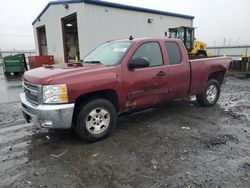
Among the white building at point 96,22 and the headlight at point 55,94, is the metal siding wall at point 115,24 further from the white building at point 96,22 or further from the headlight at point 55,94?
the headlight at point 55,94

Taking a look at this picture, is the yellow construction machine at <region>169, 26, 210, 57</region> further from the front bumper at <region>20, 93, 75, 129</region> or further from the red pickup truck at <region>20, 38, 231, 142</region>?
the front bumper at <region>20, 93, 75, 129</region>

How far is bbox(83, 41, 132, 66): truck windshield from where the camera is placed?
4453 mm

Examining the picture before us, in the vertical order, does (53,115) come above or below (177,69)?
below

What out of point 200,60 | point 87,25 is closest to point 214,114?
point 200,60

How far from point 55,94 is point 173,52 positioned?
3.07m

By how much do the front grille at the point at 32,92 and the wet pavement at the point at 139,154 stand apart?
0.88 metres

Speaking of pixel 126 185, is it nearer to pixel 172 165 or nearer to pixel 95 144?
pixel 172 165

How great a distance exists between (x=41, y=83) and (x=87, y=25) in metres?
→ 10.5

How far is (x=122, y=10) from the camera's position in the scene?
49.4 ft

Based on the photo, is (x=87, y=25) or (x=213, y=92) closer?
(x=213, y=92)

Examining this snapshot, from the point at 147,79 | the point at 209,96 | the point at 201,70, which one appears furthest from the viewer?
the point at 209,96

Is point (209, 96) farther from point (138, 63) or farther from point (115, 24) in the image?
point (115, 24)

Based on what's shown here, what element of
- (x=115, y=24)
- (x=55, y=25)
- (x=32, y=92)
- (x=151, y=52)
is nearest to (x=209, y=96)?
(x=151, y=52)

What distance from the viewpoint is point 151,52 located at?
4852 millimetres
